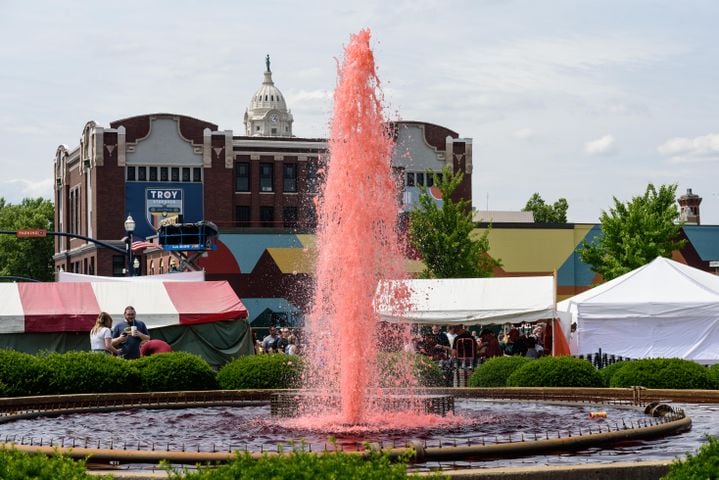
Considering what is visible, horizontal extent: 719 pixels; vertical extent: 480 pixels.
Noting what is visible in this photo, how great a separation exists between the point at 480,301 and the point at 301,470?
938 inches

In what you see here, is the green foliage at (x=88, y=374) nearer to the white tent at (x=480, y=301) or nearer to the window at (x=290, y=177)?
the white tent at (x=480, y=301)

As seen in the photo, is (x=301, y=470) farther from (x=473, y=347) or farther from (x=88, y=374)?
(x=473, y=347)

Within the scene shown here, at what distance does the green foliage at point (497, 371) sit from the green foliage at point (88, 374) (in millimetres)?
5611

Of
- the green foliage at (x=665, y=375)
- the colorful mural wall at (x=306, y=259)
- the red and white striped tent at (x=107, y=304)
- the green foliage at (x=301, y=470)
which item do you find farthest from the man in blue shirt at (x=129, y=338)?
the colorful mural wall at (x=306, y=259)

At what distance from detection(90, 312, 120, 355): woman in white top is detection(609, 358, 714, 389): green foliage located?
832 centimetres

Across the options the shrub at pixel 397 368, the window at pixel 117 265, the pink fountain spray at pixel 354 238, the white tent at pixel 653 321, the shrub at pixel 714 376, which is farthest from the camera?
the window at pixel 117 265

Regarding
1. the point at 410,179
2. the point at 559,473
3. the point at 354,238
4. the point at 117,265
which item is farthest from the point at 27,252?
the point at 559,473

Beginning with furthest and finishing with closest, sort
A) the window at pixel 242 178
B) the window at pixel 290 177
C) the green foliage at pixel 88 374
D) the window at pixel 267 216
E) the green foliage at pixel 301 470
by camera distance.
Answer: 1. the window at pixel 290 177
2. the window at pixel 242 178
3. the window at pixel 267 216
4. the green foliage at pixel 88 374
5. the green foliage at pixel 301 470

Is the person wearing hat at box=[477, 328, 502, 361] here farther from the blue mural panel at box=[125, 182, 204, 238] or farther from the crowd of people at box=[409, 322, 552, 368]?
the blue mural panel at box=[125, 182, 204, 238]

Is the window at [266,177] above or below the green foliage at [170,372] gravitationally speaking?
above

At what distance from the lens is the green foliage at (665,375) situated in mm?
17031

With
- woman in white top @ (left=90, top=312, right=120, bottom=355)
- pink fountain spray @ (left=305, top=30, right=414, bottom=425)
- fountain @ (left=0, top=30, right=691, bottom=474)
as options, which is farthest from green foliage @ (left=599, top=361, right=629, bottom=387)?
woman in white top @ (left=90, top=312, right=120, bottom=355)

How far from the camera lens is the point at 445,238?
175ft

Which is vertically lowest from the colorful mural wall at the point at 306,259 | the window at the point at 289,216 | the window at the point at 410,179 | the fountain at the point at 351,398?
the fountain at the point at 351,398
